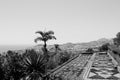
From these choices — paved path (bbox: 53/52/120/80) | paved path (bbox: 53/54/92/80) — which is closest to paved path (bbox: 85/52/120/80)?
paved path (bbox: 53/52/120/80)

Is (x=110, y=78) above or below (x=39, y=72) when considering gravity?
below

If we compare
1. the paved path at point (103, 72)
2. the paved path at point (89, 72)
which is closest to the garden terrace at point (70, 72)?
the paved path at point (89, 72)

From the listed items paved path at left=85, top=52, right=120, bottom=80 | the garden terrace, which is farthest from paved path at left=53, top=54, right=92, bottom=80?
paved path at left=85, top=52, right=120, bottom=80

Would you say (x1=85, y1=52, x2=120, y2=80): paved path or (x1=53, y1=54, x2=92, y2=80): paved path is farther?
(x1=85, y1=52, x2=120, y2=80): paved path

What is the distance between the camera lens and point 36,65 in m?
8.63

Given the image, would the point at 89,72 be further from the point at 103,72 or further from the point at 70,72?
the point at 70,72

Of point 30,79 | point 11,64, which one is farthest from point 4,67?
point 30,79

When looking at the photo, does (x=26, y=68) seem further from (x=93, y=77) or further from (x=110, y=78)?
(x=110, y=78)

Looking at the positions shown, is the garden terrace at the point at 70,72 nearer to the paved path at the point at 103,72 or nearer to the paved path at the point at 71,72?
the paved path at the point at 71,72

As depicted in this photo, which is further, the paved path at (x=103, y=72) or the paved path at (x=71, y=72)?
the paved path at (x=103, y=72)

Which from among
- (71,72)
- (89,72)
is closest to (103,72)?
(89,72)

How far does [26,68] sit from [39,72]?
869 millimetres

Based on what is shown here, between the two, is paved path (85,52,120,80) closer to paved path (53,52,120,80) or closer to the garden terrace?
paved path (53,52,120,80)

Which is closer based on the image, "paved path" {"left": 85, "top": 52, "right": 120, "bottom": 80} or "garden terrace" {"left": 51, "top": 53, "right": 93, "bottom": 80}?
"garden terrace" {"left": 51, "top": 53, "right": 93, "bottom": 80}
